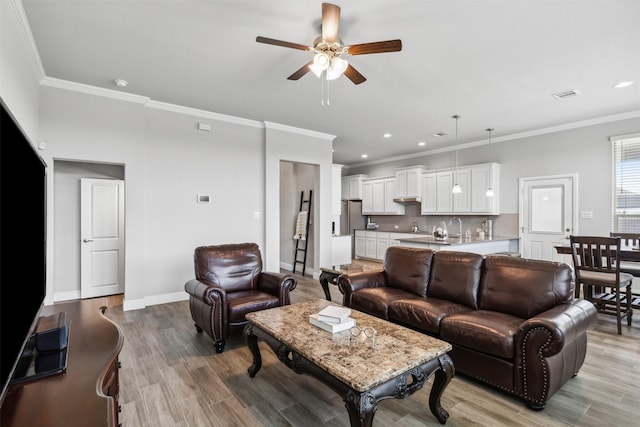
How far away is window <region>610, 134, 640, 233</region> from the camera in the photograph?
4.85 meters

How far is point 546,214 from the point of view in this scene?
5.86 metres

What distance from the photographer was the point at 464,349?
245cm

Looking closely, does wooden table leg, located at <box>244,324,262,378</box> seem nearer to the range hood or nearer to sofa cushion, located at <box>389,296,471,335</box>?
sofa cushion, located at <box>389,296,471,335</box>

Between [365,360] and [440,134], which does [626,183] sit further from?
[365,360]

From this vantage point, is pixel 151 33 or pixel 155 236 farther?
pixel 155 236

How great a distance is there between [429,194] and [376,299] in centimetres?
505

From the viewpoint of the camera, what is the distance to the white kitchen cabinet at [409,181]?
25.5ft

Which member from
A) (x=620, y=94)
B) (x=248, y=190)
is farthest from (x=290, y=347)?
(x=620, y=94)

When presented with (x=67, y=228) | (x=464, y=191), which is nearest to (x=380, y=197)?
(x=464, y=191)

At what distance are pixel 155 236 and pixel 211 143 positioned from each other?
166 cm

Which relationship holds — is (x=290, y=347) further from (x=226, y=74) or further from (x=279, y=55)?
(x=226, y=74)

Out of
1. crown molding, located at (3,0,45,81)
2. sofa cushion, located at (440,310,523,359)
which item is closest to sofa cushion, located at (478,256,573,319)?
sofa cushion, located at (440,310,523,359)

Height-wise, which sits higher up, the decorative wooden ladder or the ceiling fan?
the ceiling fan

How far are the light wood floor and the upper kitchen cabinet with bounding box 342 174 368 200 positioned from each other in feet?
22.1
